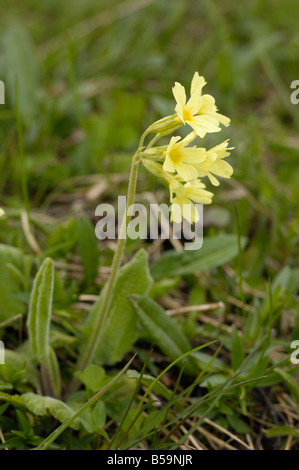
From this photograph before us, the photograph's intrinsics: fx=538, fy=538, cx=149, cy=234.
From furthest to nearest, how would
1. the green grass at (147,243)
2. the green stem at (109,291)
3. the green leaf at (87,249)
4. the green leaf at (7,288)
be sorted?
1. the green leaf at (87,249)
2. the green leaf at (7,288)
3. the green grass at (147,243)
4. the green stem at (109,291)

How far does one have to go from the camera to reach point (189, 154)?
1.30 meters

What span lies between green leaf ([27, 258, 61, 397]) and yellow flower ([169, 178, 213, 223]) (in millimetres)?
399

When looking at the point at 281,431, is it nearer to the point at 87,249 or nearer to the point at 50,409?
the point at 50,409

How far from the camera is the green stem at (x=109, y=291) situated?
1.40m

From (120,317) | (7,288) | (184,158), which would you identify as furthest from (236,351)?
(7,288)

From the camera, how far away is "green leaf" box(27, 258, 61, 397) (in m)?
1.50

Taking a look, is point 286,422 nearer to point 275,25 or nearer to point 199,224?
point 199,224

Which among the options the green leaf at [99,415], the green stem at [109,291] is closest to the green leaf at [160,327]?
the green stem at [109,291]

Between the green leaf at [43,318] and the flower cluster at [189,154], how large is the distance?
413mm

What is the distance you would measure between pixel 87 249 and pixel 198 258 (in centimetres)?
44

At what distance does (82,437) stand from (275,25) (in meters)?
3.59

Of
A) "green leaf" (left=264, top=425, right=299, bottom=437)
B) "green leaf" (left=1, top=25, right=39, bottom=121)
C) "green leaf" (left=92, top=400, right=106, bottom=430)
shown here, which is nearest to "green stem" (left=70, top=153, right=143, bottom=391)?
"green leaf" (left=92, top=400, right=106, bottom=430)

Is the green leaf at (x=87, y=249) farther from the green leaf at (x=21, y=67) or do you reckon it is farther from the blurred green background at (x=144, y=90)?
the green leaf at (x=21, y=67)

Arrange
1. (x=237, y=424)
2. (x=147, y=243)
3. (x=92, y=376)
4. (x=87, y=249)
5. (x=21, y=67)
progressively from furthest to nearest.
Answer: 1. (x=21, y=67)
2. (x=147, y=243)
3. (x=87, y=249)
4. (x=237, y=424)
5. (x=92, y=376)
